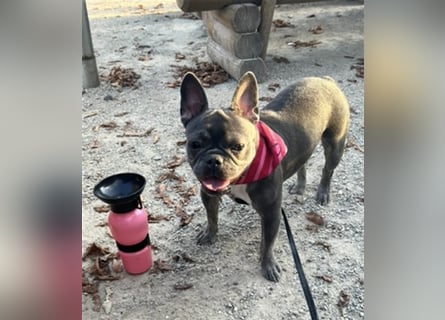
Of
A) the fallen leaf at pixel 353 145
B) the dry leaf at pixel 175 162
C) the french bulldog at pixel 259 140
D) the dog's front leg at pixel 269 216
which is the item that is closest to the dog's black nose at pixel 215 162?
the french bulldog at pixel 259 140

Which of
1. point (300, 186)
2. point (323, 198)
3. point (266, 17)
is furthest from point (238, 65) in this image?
point (323, 198)

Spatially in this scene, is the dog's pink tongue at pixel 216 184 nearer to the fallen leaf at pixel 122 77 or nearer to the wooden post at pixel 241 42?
the wooden post at pixel 241 42

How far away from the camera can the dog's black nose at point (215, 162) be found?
1730 millimetres

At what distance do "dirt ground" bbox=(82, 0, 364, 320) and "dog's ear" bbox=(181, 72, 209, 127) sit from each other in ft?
2.64

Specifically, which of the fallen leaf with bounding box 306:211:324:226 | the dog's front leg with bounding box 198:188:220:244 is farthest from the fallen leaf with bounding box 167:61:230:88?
the dog's front leg with bounding box 198:188:220:244

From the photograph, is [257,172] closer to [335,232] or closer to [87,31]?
[335,232]

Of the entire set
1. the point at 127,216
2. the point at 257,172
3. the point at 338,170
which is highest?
the point at 257,172

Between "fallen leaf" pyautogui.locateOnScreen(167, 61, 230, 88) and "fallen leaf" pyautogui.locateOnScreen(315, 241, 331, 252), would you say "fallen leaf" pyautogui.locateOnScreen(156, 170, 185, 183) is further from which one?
"fallen leaf" pyautogui.locateOnScreen(167, 61, 230, 88)

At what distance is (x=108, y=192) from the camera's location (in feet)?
6.67

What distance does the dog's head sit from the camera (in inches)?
69.4

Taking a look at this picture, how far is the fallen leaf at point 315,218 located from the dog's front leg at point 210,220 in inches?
21.2
